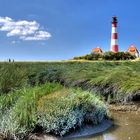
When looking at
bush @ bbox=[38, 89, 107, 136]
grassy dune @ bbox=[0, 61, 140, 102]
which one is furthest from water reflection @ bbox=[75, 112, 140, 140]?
grassy dune @ bbox=[0, 61, 140, 102]

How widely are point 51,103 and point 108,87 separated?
5.28m

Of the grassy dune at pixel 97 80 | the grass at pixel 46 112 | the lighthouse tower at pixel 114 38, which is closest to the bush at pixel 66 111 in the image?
the grass at pixel 46 112

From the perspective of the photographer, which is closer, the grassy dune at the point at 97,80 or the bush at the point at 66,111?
the bush at the point at 66,111

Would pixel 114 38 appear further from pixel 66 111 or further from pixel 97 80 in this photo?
pixel 66 111

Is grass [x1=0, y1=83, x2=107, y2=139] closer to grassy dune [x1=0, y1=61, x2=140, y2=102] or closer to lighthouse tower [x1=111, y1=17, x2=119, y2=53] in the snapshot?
grassy dune [x1=0, y1=61, x2=140, y2=102]

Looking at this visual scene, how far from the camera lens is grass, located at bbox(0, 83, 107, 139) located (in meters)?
9.43

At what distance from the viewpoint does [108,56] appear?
45125mm

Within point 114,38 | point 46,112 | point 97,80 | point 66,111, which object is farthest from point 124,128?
point 114,38

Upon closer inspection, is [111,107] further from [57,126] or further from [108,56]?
[108,56]

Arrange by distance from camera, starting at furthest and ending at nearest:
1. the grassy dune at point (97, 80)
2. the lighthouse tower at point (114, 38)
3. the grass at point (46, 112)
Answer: the lighthouse tower at point (114, 38)
the grassy dune at point (97, 80)
the grass at point (46, 112)

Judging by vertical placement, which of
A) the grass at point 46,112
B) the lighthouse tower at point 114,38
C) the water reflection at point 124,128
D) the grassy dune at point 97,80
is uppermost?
the lighthouse tower at point 114,38

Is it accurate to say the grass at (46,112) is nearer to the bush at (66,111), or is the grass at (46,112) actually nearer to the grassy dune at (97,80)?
the bush at (66,111)

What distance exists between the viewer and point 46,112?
9.77 metres

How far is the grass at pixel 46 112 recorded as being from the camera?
9430 millimetres
